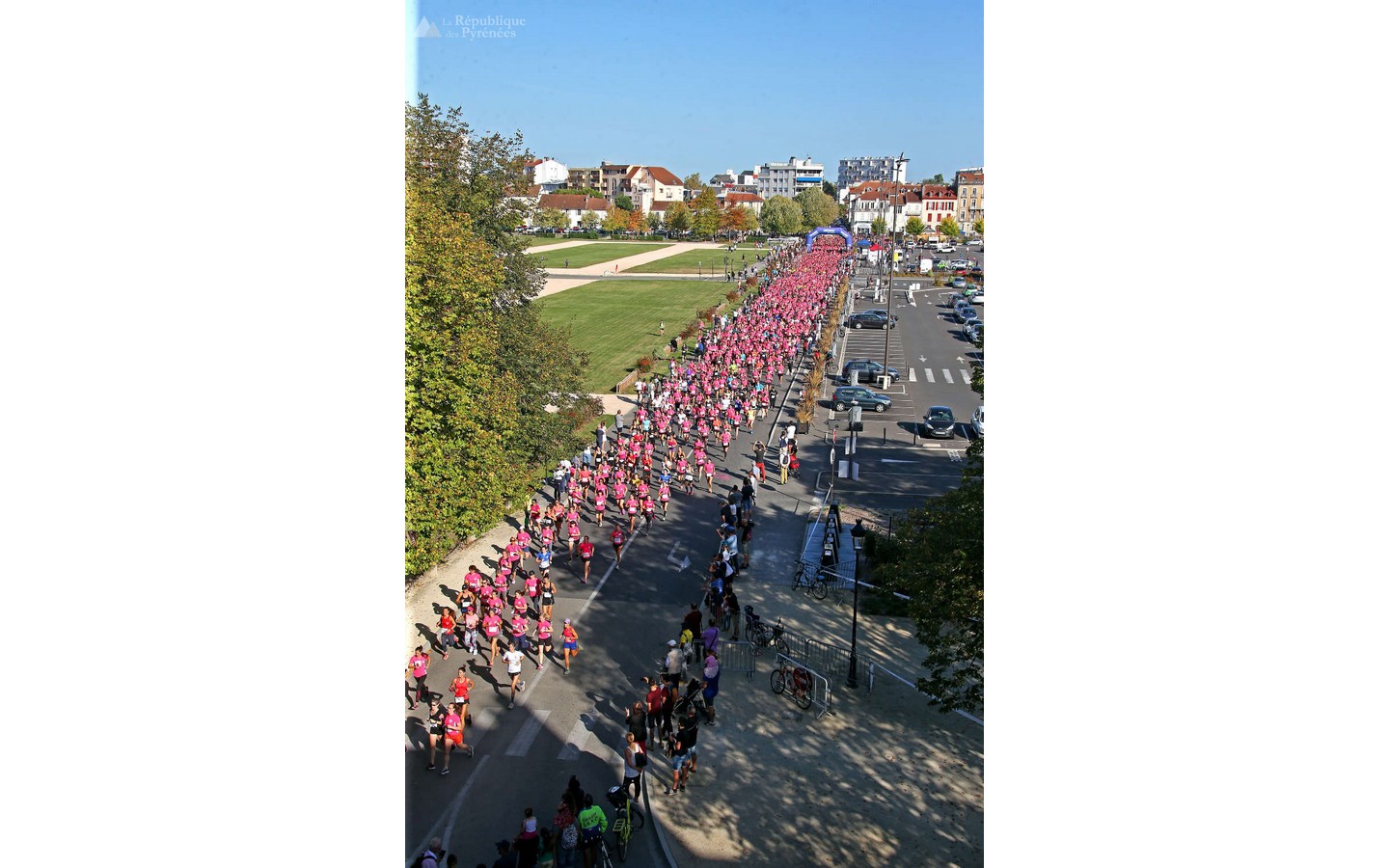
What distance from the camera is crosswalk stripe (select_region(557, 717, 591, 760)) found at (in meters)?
12.0

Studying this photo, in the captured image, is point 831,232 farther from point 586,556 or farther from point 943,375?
point 586,556

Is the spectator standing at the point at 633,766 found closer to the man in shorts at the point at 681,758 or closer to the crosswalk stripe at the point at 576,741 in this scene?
the man in shorts at the point at 681,758

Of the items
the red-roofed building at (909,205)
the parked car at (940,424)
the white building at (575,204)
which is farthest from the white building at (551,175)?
the parked car at (940,424)

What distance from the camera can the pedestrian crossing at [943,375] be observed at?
37594 mm

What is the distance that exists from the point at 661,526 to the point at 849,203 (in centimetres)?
10109

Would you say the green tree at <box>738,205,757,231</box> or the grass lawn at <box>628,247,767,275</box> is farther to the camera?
the green tree at <box>738,205,757,231</box>

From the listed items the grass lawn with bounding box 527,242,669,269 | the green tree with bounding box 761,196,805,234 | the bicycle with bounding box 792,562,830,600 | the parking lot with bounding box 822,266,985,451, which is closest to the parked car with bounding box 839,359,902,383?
the parking lot with bounding box 822,266,985,451

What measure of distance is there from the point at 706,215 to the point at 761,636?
10794cm

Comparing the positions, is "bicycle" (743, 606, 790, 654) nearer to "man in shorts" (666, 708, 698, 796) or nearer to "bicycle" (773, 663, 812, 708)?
"bicycle" (773, 663, 812, 708)

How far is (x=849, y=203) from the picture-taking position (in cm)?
11612

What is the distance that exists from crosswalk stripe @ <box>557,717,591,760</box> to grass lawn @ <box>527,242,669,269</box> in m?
64.6
